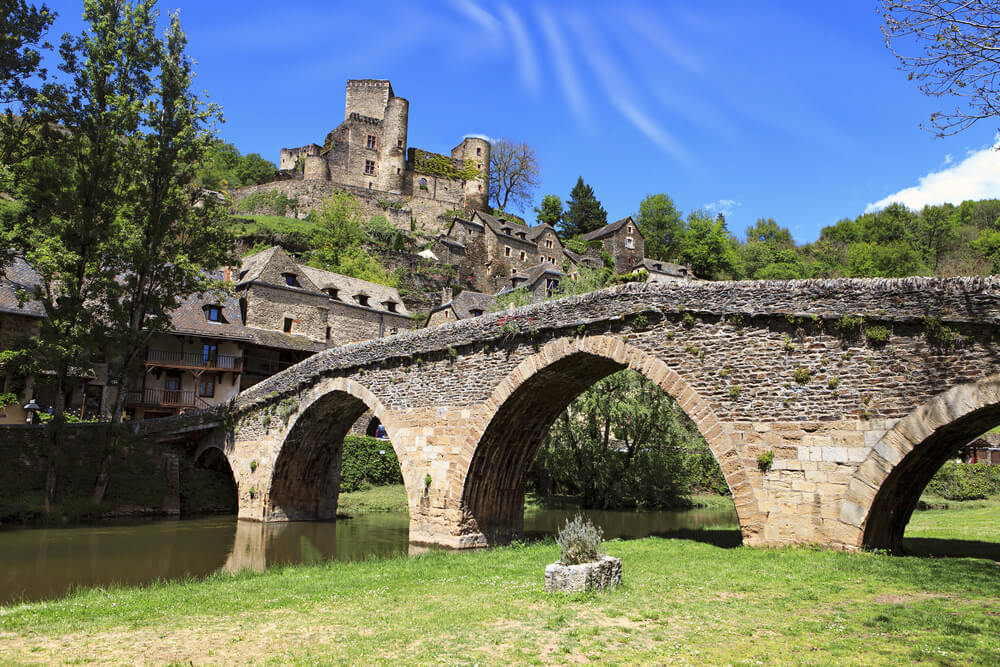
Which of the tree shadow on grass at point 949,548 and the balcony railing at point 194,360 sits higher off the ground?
the balcony railing at point 194,360

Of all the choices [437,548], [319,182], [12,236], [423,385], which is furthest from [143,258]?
[319,182]

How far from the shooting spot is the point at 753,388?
1050cm

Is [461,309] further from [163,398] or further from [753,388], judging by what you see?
[753,388]

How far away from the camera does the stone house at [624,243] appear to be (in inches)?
2511

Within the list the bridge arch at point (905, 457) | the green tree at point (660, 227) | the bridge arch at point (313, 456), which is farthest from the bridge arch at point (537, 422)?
the green tree at point (660, 227)

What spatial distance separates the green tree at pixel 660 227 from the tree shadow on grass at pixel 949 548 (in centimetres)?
6008

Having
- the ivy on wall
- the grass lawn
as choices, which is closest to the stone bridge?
the grass lawn

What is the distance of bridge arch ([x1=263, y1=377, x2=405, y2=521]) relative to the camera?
19.2 m

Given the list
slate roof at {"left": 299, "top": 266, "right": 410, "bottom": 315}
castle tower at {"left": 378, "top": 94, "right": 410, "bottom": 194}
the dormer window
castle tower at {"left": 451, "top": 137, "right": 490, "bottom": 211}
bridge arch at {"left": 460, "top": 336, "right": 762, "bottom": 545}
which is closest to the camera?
bridge arch at {"left": 460, "top": 336, "right": 762, "bottom": 545}

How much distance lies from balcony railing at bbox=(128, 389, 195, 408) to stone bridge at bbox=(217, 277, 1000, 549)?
19723mm

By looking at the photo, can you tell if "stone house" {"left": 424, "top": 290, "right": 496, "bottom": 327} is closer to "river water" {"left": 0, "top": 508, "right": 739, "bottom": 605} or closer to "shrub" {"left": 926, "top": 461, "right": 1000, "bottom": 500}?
"river water" {"left": 0, "top": 508, "right": 739, "bottom": 605}

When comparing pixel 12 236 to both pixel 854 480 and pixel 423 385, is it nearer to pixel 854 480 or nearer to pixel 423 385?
pixel 423 385

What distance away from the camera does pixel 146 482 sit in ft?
75.2

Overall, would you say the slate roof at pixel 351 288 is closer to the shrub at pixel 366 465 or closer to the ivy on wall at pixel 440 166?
the shrub at pixel 366 465
